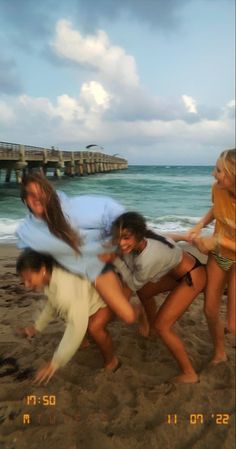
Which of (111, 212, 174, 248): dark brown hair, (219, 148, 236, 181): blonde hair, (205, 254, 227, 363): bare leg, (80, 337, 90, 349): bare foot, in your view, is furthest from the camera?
(80, 337, 90, 349): bare foot

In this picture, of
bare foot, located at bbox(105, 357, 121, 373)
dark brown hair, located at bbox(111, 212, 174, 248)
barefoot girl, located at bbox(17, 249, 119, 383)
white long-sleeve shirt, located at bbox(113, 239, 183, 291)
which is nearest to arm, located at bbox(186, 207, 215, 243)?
white long-sleeve shirt, located at bbox(113, 239, 183, 291)

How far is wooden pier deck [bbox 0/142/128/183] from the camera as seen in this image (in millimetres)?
18203

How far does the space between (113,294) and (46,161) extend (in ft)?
68.7

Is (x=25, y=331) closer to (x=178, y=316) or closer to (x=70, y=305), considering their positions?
(x=70, y=305)

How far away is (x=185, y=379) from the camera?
2.36 metres

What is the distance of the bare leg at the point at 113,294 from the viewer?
2.15m

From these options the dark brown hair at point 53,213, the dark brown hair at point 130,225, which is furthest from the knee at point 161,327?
the dark brown hair at point 53,213

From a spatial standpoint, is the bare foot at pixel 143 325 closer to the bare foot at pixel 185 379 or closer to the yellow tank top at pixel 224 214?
the bare foot at pixel 185 379

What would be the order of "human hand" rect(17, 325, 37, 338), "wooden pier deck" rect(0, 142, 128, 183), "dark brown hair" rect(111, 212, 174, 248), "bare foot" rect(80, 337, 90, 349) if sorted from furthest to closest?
"wooden pier deck" rect(0, 142, 128, 183) < "bare foot" rect(80, 337, 90, 349) < "human hand" rect(17, 325, 37, 338) < "dark brown hair" rect(111, 212, 174, 248)

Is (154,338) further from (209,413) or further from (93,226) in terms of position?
(93,226)

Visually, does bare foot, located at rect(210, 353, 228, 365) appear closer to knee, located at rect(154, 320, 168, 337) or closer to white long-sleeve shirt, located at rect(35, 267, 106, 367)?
knee, located at rect(154, 320, 168, 337)

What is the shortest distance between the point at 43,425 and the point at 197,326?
1.57 metres

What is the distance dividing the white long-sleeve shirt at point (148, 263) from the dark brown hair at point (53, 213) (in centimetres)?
32

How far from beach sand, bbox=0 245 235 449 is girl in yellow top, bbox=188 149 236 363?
1.43 feet
